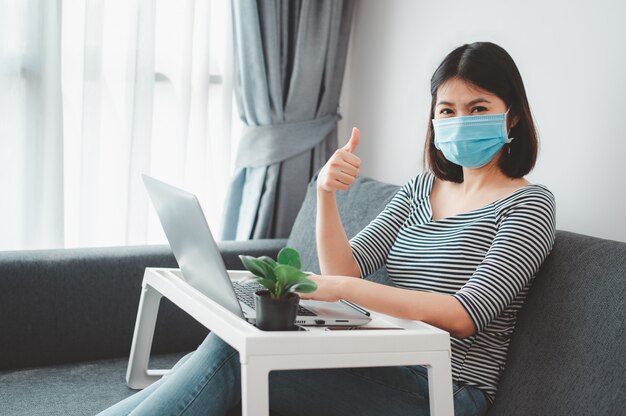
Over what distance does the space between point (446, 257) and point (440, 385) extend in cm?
36

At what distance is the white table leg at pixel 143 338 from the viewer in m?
1.64

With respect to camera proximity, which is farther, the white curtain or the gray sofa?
the white curtain

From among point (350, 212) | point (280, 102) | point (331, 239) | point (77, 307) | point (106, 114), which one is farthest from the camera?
point (280, 102)

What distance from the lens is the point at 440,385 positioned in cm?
112

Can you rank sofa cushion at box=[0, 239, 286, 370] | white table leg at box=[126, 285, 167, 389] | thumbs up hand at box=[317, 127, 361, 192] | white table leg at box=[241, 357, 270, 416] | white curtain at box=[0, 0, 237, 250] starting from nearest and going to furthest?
white table leg at box=[241, 357, 270, 416] → thumbs up hand at box=[317, 127, 361, 192] → white table leg at box=[126, 285, 167, 389] → sofa cushion at box=[0, 239, 286, 370] → white curtain at box=[0, 0, 237, 250]

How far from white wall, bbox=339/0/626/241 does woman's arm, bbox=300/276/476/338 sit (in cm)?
55

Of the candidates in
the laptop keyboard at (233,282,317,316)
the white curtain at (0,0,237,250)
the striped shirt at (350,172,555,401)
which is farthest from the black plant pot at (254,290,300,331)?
the white curtain at (0,0,237,250)

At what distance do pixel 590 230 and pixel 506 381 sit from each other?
19.3 inches

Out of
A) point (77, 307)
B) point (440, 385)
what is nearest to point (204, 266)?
point (440, 385)

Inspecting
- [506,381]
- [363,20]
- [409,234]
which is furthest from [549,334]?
[363,20]

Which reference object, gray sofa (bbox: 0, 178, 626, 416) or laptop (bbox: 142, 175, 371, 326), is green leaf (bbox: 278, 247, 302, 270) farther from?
gray sofa (bbox: 0, 178, 626, 416)

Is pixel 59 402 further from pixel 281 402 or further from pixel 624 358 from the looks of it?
pixel 624 358

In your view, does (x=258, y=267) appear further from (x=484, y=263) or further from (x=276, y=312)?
(x=484, y=263)

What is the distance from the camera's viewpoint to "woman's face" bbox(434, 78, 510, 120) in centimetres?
143
